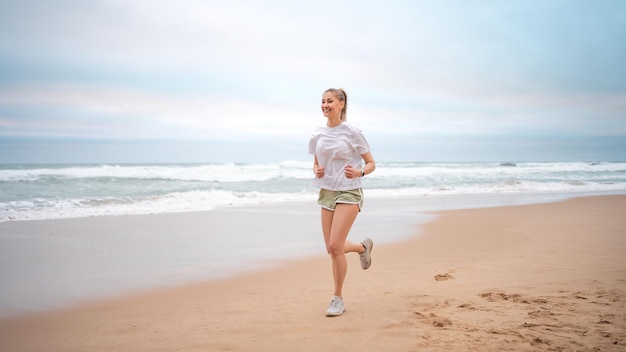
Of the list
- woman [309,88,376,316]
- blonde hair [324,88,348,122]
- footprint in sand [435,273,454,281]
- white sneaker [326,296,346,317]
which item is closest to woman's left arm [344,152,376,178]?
woman [309,88,376,316]

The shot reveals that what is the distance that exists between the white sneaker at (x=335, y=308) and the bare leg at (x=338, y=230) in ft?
0.24

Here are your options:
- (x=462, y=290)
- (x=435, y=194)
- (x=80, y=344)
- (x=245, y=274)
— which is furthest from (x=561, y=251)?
(x=435, y=194)

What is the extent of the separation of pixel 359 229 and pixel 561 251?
159 inches

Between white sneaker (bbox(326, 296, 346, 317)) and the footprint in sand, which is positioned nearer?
white sneaker (bbox(326, 296, 346, 317))

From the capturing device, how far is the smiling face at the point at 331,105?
425 centimetres

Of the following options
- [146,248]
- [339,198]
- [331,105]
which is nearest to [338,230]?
[339,198]

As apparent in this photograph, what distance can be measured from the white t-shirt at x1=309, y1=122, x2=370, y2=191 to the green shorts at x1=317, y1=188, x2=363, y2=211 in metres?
0.05

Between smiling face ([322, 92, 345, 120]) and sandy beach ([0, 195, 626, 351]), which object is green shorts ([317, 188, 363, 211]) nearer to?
smiling face ([322, 92, 345, 120])

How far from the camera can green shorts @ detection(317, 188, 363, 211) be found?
4.25 m

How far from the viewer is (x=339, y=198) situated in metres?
4.27

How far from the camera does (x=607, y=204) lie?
14406 millimetres

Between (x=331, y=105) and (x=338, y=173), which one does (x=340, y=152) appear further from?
(x=331, y=105)

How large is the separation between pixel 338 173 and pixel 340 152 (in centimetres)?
20

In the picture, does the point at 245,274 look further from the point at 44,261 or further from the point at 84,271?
the point at 44,261
